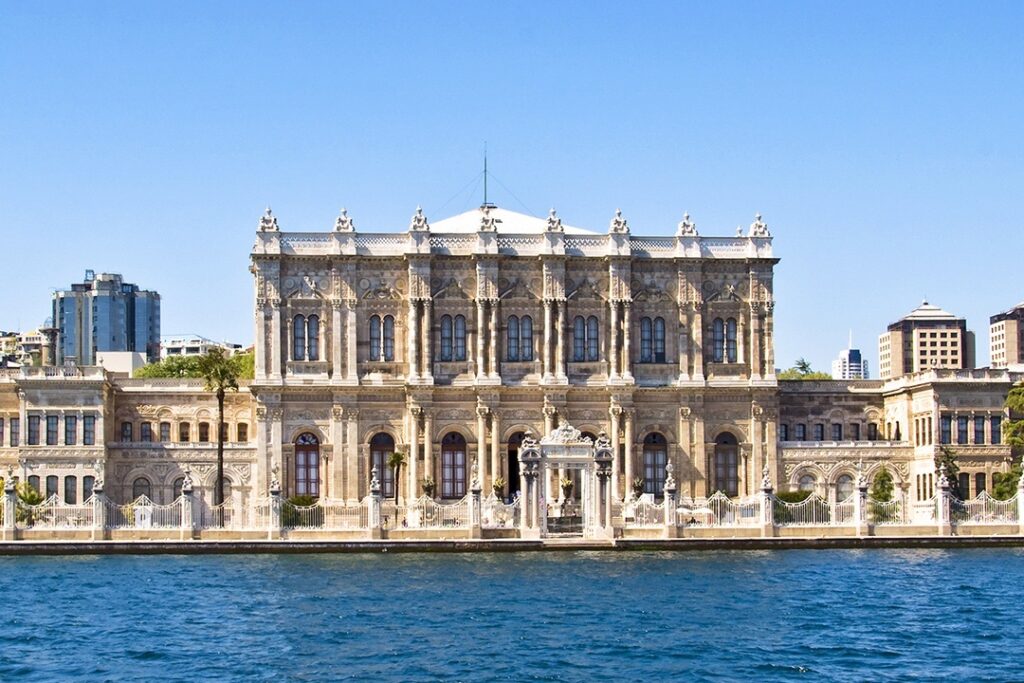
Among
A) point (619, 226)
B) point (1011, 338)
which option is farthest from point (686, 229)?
point (1011, 338)

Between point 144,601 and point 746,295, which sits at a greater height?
point 746,295

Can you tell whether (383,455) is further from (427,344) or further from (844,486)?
(844,486)

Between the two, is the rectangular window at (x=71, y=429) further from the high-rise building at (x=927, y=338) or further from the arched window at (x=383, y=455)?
the high-rise building at (x=927, y=338)

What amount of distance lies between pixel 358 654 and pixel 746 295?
136 ft

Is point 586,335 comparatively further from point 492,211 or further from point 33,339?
point 33,339

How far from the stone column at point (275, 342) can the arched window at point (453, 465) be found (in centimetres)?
714

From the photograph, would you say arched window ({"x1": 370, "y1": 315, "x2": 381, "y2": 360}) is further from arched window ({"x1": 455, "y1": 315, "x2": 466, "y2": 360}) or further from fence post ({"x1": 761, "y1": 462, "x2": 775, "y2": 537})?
fence post ({"x1": 761, "y1": 462, "x2": 775, "y2": 537})

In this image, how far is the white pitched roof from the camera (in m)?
76.0

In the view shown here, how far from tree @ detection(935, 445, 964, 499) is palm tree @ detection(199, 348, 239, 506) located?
28.2 metres

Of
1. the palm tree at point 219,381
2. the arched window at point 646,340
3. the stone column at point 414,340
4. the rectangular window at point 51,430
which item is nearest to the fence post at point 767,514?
the arched window at point 646,340

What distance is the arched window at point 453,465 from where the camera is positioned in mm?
72938

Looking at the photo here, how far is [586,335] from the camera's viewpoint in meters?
73.7

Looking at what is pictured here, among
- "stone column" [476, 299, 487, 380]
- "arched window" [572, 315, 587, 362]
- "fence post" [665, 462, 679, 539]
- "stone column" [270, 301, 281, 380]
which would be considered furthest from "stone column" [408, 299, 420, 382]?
"fence post" [665, 462, 679, 539]

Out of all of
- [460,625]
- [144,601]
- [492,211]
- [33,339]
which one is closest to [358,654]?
[460,625]
